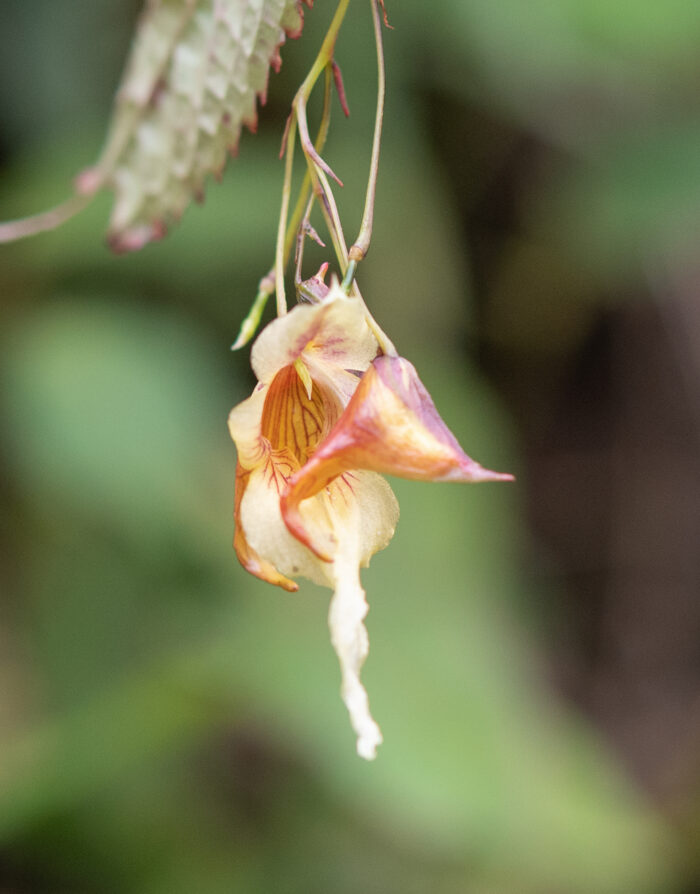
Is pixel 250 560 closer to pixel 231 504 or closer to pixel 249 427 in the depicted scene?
pixel 249 427

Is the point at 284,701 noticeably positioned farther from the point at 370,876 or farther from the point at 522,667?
the point at 522,667

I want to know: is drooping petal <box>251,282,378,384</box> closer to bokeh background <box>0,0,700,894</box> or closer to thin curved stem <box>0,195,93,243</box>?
thin curved stem <box>0,195,93,243</box>

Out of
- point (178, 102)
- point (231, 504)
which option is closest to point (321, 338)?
point (178, 102)

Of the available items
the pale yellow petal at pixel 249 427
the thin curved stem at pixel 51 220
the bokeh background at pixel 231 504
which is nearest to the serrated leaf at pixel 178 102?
the thin curved stem at pixel 51 220

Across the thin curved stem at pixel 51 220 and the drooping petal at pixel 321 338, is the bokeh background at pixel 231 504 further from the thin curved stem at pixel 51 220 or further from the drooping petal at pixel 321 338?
the thin curved stem at pixel 51 220

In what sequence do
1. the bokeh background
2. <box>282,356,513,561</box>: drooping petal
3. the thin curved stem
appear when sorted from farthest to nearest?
1. the bokeh background
2. <box>282,356,513,561</box>: drooping petal
3. the thin curved stem

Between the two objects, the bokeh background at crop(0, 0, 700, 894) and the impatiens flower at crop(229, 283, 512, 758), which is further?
the bokeh background at crop(0, 0, 700, 894)

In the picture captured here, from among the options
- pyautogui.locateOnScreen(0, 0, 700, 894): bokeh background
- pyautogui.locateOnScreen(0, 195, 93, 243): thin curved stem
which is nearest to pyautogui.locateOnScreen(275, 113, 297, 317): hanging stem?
pyautogui.locateOnScreen(0, 195, 93, 243): thin curved stem
